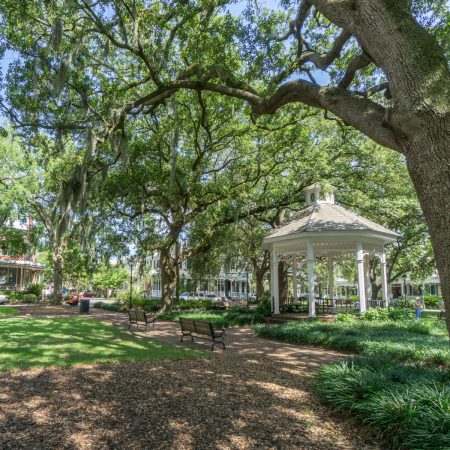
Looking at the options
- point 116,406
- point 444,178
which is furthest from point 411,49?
point 116,406

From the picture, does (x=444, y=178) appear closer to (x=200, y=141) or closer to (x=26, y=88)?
(x=26, y=88)

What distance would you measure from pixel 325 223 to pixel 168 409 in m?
12.6

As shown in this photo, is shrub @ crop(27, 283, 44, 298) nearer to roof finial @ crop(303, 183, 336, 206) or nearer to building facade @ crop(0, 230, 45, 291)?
building facade @ crop(0, 230, 45, 291)

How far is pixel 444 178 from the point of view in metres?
3.55

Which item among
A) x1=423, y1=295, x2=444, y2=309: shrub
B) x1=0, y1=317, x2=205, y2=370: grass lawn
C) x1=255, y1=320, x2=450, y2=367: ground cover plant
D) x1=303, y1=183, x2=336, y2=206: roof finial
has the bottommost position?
x1=423, y1=295, x2=444, y2=309: shrub

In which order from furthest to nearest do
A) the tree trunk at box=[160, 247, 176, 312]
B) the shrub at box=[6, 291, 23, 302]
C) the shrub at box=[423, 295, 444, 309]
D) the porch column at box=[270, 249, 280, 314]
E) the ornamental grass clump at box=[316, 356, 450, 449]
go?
the shrub at box=[423, 295, 444, 309] → the shrub at box=[6, 291, 23, 302] → the tree trunk at box=[160, 247, 176, 312] → the porch column at box=[270, 249, 280, 314] → the ornamental grass clump at box=[316, 356, 450, 449]

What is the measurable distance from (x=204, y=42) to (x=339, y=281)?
46.3 metres

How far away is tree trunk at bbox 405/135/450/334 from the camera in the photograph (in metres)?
3.50

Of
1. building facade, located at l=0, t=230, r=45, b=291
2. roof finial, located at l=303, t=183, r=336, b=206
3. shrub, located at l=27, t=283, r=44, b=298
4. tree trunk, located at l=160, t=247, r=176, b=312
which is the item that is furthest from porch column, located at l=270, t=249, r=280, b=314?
building facade, located at l=0, t=230, r=45, b=291

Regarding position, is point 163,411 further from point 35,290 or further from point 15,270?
point 15,270

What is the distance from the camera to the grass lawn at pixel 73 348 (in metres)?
8.02

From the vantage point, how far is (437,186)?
3.58m

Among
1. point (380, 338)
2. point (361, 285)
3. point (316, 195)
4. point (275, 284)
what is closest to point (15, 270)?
point (275, 284)

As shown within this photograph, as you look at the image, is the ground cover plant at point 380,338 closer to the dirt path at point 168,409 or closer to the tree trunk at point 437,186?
the dirt path at point 168,409
